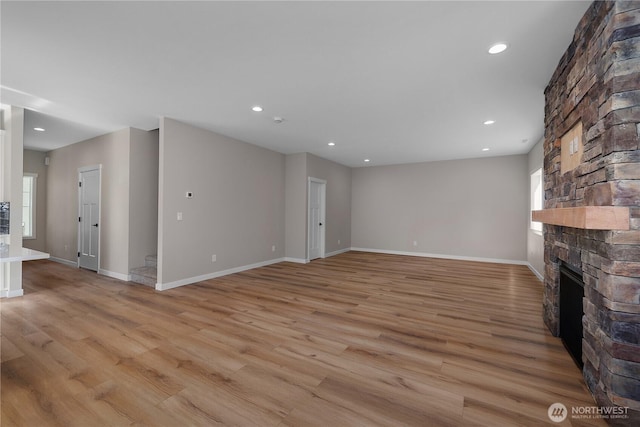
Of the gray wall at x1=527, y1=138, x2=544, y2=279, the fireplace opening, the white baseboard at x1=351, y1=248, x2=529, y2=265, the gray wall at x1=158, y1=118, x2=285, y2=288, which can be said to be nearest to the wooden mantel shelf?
the fireplace opening

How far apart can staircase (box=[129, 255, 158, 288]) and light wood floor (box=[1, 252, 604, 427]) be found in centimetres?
25

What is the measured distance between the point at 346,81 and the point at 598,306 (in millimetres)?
2796

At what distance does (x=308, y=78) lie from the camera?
2854mm

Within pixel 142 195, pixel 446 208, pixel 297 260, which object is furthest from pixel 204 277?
pixel 446 208

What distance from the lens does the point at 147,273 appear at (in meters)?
4.36

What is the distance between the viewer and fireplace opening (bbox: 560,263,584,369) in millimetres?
2107

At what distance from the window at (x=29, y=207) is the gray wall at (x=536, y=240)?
10.8m

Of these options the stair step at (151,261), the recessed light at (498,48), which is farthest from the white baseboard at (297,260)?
the recessed light at (498,48)

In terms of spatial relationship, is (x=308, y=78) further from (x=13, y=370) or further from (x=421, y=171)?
(x=421, y=171)

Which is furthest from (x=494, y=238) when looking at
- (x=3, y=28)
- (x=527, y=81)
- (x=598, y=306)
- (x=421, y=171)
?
(x=3, y=28)

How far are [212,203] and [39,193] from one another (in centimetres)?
502

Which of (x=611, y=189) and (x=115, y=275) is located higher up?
(x=611, y=189)

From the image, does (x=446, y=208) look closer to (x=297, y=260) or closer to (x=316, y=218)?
(x=316, y=218)

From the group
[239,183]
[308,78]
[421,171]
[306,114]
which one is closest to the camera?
[308,78]
